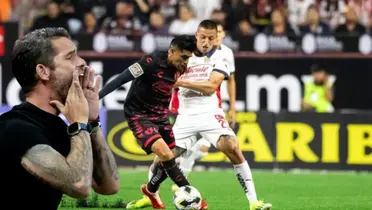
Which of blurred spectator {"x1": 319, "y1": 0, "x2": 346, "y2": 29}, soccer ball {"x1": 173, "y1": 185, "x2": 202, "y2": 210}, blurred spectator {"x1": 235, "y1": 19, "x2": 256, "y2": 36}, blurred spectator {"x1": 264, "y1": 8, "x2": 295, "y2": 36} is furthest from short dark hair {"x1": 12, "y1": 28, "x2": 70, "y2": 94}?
blurred spectator {"x1": 319, "y1": 0, "x2": 346, "y2": 29}

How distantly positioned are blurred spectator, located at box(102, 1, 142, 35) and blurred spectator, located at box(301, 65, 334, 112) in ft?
12.9

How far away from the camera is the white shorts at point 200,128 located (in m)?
12.3

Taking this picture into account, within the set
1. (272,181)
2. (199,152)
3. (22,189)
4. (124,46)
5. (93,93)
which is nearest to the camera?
(22,189)

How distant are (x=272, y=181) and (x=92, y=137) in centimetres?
1131

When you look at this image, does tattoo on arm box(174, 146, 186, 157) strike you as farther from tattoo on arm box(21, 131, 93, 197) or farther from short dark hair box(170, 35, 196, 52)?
tattoo on arm box(21, 131, 93, 197)

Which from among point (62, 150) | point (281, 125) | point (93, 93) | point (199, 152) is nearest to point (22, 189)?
point (62, 150)

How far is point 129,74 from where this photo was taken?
38.5ft

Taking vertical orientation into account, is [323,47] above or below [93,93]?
below

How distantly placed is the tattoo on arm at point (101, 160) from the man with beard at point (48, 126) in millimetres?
133

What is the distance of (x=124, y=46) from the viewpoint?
63.9 ft

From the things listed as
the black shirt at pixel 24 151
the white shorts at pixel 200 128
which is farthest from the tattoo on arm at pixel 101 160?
the white shorts at pixel 200 128

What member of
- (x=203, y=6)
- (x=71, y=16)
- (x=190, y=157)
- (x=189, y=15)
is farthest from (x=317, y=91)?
(x=190, y=157)

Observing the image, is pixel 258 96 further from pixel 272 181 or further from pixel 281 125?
pixel 272 181

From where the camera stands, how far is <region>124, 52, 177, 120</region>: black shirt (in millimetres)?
11977
